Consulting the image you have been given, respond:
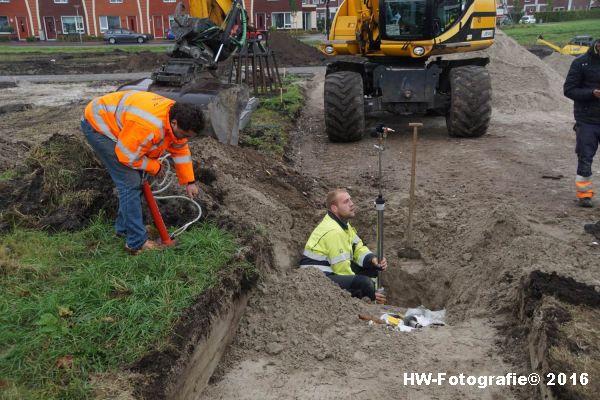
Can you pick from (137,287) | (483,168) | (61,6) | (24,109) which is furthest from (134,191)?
(61,6)

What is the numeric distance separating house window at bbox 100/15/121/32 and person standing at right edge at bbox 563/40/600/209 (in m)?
45.9

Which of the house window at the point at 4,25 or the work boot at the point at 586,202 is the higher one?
the house window at the point at 4,25

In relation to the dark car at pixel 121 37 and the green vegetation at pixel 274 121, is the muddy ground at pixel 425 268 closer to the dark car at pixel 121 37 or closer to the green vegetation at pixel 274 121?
the green vegetation at pixel 274 121

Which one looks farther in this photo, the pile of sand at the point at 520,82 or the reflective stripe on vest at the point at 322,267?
the pile of sand at the point at 520,82

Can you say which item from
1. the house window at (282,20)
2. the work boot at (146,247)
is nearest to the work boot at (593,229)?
the work boot at (146,247)

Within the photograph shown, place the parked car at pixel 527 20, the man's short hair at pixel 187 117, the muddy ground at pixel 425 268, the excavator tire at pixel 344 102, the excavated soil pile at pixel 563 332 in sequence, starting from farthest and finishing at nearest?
the parked car at pixel 527 20, the excavator tire at pixel 344 102, the man's short hair at pixel 187 117, the muddy ground at pixel 425 268, the excavated soil pile at pixel 563 332

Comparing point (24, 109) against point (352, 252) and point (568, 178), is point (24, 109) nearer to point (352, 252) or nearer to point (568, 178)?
point (352, 252)

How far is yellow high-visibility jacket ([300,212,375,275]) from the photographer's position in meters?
4.99

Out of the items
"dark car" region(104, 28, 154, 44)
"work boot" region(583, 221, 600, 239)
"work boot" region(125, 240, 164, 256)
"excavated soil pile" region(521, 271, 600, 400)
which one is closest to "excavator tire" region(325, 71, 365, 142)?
"work boot" region(583, 221, 600, 239)

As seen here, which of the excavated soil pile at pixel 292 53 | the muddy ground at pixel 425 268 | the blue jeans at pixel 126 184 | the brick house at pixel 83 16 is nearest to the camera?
the muddy ground at pixel 425 268

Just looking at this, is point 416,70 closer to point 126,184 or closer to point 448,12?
point 448,12

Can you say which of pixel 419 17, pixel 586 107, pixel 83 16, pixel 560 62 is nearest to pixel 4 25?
pixel 83 16

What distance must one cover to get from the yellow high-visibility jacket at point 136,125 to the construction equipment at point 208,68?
121 inches

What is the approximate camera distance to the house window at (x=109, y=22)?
151 feet
